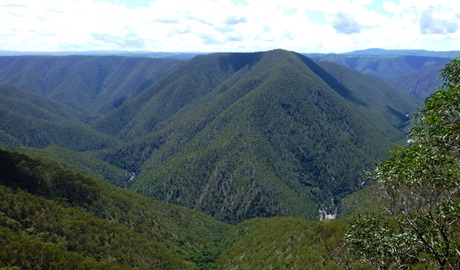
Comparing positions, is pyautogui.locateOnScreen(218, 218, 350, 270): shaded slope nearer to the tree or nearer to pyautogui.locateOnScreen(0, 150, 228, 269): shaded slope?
pyautogui.locateOnScreen(0, 150, 228, 269): shaded slope

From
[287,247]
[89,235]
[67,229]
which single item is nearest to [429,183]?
[67,229]

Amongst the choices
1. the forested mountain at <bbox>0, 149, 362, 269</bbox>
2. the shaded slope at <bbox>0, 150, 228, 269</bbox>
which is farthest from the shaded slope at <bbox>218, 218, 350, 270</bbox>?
the shaded slope at <bbox>0, 150, 228, 269</bbox>

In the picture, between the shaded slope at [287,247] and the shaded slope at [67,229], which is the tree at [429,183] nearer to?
the shaded slope at [287,247]

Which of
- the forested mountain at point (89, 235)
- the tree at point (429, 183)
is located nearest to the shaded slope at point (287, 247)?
the forested mountain at point (89, 235)

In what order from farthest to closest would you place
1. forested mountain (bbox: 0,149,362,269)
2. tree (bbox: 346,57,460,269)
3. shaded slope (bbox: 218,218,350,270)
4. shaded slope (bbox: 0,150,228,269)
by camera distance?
1. shaded slope (bbox: 218,218,350,270)
2. forested mountain (bbox: 0,149,362,269)
3. shaded slope (bbox: 0,150,228,269)
4. tree (bbox: 346,57,460,269)

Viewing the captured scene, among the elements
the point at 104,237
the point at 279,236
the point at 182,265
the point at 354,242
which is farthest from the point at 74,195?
the point at 354,242

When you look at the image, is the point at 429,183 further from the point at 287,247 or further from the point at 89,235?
the point at 287,247
